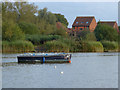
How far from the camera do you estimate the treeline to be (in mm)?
67906

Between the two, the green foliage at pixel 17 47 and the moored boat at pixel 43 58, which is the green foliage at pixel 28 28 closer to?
the green foliage at pixel 17 47

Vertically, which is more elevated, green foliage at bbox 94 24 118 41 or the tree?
the tree

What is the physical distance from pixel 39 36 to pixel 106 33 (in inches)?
645

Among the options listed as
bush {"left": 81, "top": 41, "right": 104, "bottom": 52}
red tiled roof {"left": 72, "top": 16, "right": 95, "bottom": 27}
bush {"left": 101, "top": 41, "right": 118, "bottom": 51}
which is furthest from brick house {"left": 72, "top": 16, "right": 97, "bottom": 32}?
bush {"left": 81, "top": 41, "right": 104, "bottom": 52}

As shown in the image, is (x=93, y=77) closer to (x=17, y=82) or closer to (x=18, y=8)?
(x=17, y=82)

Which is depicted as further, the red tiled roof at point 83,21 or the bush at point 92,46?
the red tiled roof at point 83,21

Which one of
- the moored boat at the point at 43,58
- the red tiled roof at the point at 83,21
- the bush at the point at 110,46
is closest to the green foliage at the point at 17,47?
the bush at the point at 110,46

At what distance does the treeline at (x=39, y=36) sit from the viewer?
67906 mm

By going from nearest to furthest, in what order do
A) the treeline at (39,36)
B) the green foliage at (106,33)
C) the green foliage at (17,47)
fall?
the green foliage at (17,47), the treeline at (39,36), the green foliage at (106,33)

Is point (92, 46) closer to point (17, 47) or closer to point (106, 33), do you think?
point (17, 47)

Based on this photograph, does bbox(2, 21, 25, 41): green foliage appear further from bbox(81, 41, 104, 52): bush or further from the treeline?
bbox(81, 41, 104, 52): bush

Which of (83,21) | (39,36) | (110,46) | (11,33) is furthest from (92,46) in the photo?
(83,21)

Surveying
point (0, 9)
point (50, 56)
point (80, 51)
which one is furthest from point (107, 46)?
point (50, 56)

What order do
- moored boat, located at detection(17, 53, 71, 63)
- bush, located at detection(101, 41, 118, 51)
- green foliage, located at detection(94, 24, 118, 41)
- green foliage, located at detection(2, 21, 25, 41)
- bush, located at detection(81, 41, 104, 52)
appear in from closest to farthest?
moored boat, located at detection(17, 53, 71, 63), green foliage, located at detection(2, 21, 25, 41), bush, located at detection(81, 41, 104, 52), bush, located at detection(101, 41, 118, 51), green foliage, located at detection(94, 24, 118, 41)
